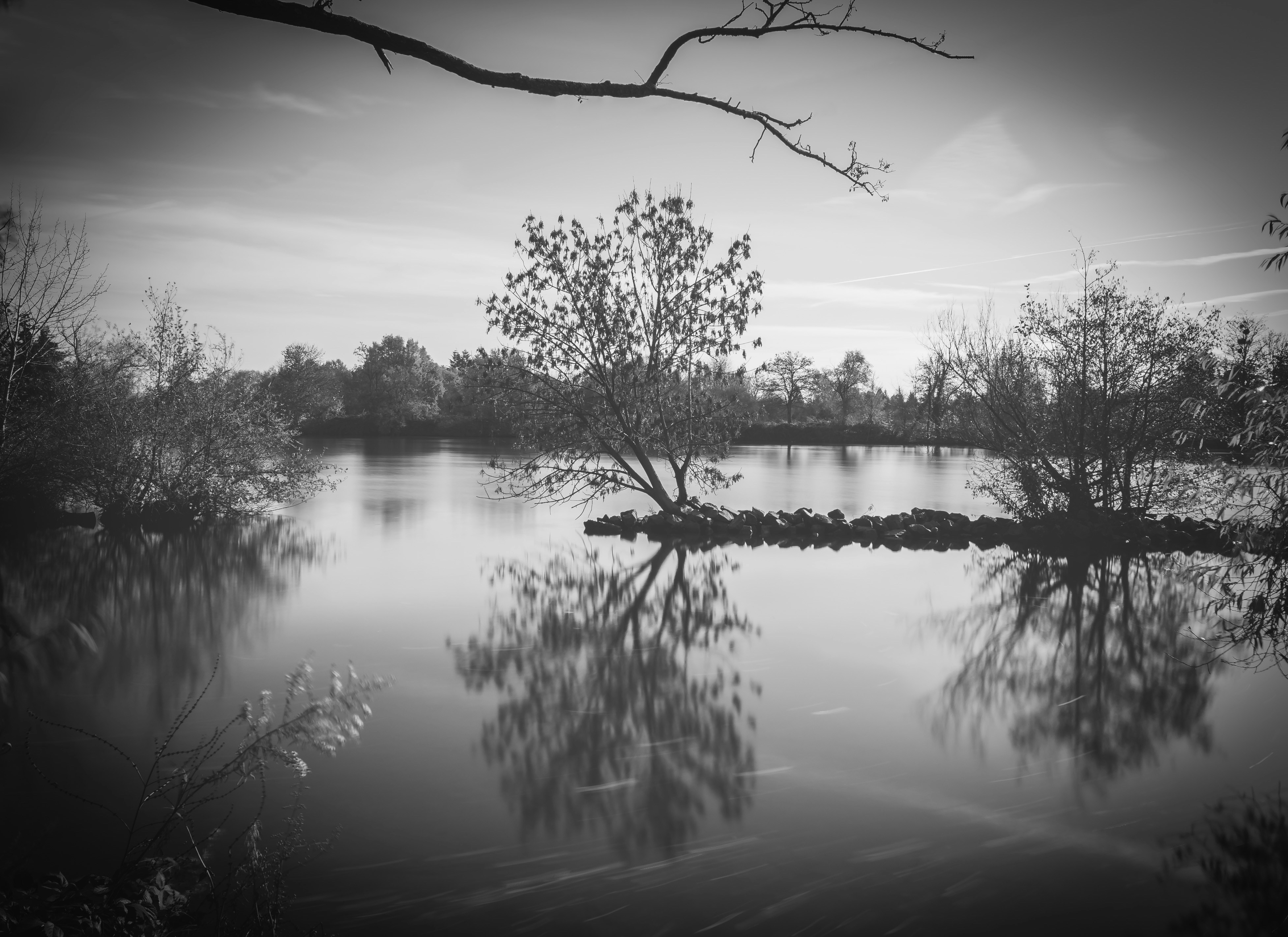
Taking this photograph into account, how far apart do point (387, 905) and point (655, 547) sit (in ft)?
42.5

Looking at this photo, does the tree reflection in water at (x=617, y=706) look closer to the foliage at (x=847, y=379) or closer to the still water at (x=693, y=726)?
the still water at (x=693, y=726)

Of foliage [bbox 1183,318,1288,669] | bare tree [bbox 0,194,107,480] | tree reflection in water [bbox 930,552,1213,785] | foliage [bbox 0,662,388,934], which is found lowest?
tree reflection in water [bbox 930,552,1213,785]

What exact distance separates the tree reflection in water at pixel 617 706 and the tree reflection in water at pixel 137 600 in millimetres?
2839

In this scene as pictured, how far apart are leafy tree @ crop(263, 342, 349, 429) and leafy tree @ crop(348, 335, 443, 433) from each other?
8.71 ft

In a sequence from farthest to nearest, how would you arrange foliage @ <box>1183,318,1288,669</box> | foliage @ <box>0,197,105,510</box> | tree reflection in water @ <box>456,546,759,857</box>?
foliage @ <box>0,197,105,510</box> < foliage @ <box>1183,318,1288,669</box> < tree reflection in water @ <box>456,546,759,857</box>

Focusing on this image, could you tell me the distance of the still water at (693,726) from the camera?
4.45 meters

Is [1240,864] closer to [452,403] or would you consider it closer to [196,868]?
[196,868]

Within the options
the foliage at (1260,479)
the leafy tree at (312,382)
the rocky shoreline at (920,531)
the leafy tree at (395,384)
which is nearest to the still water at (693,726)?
the foliage at (1260,479)

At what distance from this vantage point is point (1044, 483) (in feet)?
59.7

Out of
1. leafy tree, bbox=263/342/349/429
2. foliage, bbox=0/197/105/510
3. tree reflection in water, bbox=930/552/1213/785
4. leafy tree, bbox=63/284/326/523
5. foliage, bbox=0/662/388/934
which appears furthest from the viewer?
leafy tree, bbox=263/342/349/429

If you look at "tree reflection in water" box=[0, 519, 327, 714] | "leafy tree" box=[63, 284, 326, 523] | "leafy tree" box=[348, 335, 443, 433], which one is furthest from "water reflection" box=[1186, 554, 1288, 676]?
"leafy tree" box=[348, 335, 443, 433]

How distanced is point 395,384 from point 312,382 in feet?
38.2

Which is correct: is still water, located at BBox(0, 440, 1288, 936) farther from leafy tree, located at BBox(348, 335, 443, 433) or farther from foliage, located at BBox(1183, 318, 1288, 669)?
leafy tree, located at BBox(348, 335, 443, 433)

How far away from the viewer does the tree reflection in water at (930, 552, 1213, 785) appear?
6.86 meters
